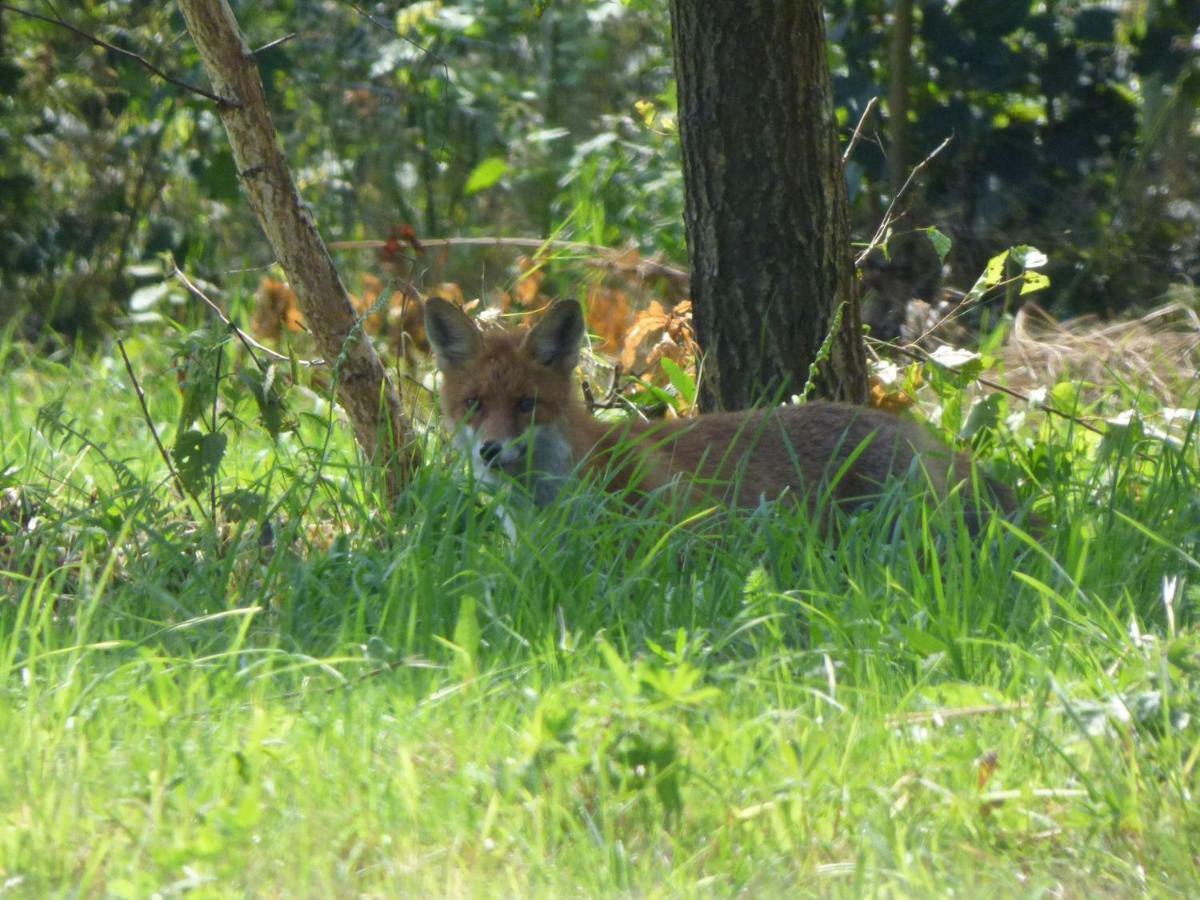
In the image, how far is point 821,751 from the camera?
3232 mm

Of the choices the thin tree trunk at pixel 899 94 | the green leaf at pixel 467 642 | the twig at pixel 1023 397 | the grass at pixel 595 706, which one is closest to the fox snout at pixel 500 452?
the grass at pixel 595 706

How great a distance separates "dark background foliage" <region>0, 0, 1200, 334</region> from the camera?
8742mm

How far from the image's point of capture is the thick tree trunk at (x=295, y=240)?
5145 mm

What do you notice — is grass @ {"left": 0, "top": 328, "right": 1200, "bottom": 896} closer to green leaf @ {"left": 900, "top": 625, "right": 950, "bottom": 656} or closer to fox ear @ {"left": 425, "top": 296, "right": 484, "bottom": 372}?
green leaf @ {"left": 900, "top": 625, "right": 950, "bottom": 656}

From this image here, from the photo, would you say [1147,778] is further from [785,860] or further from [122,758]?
[122,758]

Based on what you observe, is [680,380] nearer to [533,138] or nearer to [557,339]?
[557,339]

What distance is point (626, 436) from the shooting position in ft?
18.5

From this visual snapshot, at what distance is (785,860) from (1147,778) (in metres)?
0.79

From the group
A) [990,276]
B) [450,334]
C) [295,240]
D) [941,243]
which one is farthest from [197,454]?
[990,276]

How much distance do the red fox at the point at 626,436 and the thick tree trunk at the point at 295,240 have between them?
298 millimetres

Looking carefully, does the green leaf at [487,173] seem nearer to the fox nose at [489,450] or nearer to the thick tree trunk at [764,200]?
the thick tree trunk at [764,200]

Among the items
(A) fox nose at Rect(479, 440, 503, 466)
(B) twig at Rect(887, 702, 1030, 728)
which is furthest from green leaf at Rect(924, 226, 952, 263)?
(B) twig at Rect(887, 702, 1030, 728)

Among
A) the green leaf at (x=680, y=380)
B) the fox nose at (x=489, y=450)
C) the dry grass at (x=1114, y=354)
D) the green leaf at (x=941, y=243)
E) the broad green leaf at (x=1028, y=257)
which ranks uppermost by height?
the green leaf at (x=941, y=243)

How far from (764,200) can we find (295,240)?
6.10ft
